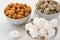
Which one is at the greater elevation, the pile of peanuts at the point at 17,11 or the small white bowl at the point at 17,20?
the pile of peanuts at the point at 17,11

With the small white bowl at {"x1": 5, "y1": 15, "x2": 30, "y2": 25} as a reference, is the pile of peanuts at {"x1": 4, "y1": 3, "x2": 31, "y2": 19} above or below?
above

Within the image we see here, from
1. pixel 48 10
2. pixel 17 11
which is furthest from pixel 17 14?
pixel 48 10

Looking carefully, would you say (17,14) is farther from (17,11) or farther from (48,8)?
(48,8)

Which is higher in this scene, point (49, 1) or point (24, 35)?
point (49, 1)

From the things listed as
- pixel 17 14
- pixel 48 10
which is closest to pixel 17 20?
pixel 17 14

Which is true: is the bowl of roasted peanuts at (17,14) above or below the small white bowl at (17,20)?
above

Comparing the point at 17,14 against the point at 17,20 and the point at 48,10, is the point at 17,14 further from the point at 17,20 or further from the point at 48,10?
the point at 48,10

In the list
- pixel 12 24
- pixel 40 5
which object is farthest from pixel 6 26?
pixel 40 5

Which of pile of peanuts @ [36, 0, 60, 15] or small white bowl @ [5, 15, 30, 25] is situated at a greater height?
pile of peanuts @ [36, 0, 60, 15]

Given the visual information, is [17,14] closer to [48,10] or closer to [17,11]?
[17,11]

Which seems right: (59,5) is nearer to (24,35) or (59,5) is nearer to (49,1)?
(49,1)

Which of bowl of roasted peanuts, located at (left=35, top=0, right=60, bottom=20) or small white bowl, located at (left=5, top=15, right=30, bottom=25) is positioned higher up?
bowl of roasted peanuts, located at (left=35, top=0, right=60, bottom=20)
